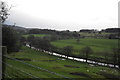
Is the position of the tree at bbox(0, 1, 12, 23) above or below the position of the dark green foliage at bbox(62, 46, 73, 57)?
above

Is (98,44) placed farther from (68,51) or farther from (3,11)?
(3,11)

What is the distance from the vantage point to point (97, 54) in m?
48.1

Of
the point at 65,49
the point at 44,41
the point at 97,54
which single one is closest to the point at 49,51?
the point at 44,41

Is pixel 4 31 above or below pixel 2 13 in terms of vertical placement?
below

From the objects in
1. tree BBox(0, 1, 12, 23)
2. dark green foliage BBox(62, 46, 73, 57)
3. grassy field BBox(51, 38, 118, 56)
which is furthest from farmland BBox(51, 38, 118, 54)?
tree BBox(0, 1, 12, 23)

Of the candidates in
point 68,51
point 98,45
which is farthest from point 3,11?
point 98,45

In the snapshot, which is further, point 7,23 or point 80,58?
point 80,58

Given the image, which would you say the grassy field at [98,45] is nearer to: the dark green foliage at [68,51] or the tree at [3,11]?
the dark green foliage at [68,51]

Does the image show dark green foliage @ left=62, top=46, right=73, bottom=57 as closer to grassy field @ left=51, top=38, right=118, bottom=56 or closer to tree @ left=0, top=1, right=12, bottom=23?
grassy field @ left=51, top=38, right=118, bottom=56

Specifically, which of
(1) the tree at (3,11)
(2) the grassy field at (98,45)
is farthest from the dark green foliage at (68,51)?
(1) the tree at (3,11)

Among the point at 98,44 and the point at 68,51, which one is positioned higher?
the point at 98,44

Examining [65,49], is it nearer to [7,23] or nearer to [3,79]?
[7,23]

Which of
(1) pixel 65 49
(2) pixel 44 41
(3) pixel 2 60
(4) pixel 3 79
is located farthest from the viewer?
(2) pixel 44 41

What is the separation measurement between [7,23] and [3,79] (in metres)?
19.0
